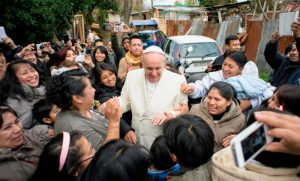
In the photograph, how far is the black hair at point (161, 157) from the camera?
1.84 meters

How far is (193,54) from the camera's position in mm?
8812

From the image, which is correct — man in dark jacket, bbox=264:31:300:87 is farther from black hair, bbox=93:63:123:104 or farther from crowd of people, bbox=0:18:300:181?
black hair, bbox=93:63:123:104

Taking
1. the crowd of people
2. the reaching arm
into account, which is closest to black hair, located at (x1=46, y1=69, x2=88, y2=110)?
the crowd of people

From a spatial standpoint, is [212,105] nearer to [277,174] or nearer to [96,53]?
[277,174]

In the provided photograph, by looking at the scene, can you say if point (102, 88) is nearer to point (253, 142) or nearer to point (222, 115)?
point (222, 115)

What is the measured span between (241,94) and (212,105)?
1.90ft

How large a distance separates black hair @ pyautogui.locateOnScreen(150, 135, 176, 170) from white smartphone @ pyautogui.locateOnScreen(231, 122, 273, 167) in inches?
38.7

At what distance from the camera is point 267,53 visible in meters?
4.48

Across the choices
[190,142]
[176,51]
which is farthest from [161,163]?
[176,51]

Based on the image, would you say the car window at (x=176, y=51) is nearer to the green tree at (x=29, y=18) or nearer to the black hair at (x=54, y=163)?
the green tree at (x=29, y=18)

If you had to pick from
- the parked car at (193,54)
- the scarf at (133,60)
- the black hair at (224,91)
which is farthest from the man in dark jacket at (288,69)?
the parked car at (193,54)

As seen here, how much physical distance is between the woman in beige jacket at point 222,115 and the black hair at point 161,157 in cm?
78

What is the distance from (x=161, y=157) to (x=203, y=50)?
7441 millimetres

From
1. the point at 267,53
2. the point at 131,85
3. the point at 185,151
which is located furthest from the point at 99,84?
the point at 267,53
